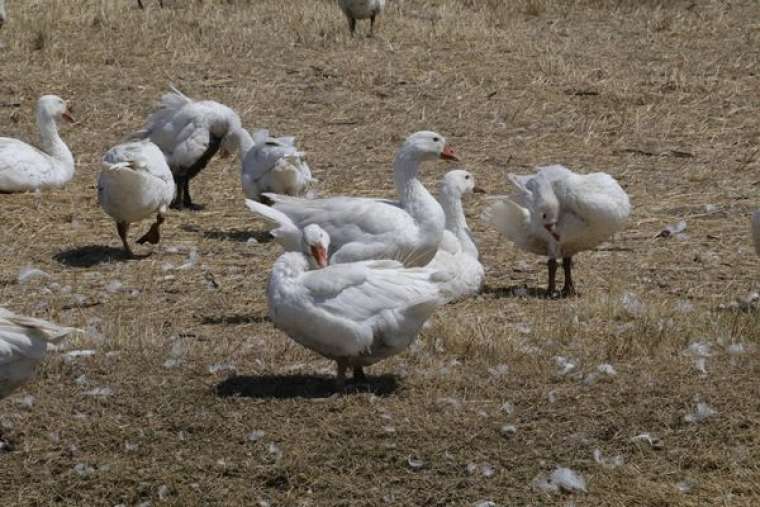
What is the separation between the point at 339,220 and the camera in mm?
8266

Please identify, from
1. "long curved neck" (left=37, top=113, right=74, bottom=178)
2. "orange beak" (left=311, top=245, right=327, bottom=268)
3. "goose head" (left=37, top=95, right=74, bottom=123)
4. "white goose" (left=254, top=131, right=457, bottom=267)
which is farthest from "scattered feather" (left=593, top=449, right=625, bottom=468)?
"goose head" (left=37, top=95, right=74, bottom=123)

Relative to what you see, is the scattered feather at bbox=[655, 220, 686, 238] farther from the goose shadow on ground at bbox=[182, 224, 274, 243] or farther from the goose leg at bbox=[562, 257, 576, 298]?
the goose shadow on ground at bbox=[182, 224, 274, 243]

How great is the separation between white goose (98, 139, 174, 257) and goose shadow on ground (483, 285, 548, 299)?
7.65 ft

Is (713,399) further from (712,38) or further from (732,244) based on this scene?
(712,38)

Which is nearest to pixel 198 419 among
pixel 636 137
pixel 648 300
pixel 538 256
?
pixel 648 300

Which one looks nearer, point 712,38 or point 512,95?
point 512,95

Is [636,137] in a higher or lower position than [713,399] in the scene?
lower

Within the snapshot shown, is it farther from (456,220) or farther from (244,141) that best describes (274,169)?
(456,220)

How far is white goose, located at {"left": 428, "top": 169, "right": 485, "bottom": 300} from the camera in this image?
868 cm

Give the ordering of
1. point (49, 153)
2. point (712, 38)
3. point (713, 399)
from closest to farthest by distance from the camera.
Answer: point (713, 399) < point (49, 153) < point (712, 38)

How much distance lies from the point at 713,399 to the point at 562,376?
74 centimetres

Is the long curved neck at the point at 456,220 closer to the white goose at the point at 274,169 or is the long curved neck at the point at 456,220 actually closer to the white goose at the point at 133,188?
the white goose at the point at 274,169

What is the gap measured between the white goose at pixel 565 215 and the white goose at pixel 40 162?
4.01 metres

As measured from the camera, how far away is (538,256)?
9.95 meters
